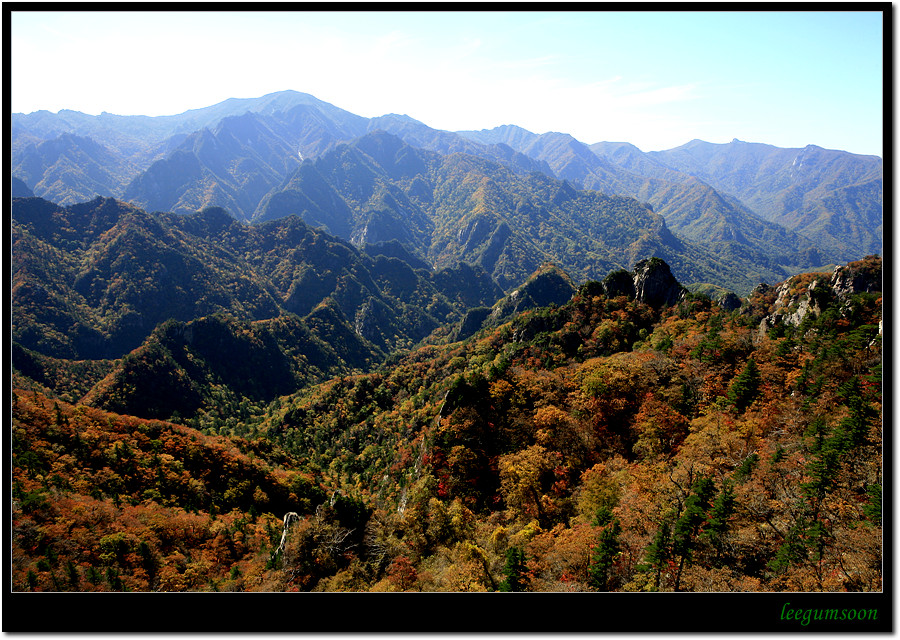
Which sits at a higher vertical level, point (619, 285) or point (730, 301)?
point (619, 285)

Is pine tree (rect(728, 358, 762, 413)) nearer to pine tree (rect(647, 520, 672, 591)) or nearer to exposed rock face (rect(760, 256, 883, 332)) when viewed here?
pine tree (rect(647, 520, 672, 591))

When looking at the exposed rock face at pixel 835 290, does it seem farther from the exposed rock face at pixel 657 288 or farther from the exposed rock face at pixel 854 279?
the exposed rock face at pixel 657 288

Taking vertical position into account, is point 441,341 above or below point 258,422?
above

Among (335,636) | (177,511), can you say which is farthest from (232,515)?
(335,636)

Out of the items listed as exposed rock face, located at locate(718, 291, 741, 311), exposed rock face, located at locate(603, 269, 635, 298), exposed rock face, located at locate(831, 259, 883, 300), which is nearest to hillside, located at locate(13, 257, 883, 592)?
exposed rock face, located at locate(831, 259, 883, 300)

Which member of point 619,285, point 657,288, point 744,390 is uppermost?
point 619,285

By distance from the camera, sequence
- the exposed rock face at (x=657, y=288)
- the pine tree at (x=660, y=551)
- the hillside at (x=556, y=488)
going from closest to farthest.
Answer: the pine tree at (x=660, y=551)
the hillside at (x=556, y=488)
the exposed rock face at (x=657, y=288)

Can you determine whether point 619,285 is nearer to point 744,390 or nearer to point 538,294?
point 744,390

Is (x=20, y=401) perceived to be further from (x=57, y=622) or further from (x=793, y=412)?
(x=793, y=412)

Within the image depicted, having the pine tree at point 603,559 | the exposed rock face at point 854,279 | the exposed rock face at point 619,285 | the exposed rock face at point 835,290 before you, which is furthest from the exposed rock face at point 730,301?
the pine tree at point 603,559

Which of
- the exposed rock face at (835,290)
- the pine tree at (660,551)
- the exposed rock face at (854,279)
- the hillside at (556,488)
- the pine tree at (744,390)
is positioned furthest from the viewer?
the exposed rock face at (854,279)

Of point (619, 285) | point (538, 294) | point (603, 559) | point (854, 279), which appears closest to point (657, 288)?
point (619, 285)
